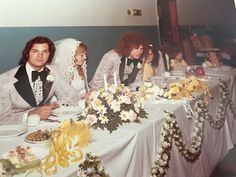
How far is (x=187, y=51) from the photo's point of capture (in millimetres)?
3508

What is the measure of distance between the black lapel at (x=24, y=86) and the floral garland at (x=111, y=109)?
0.35 m

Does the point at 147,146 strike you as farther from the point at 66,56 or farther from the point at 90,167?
the point at 66,56

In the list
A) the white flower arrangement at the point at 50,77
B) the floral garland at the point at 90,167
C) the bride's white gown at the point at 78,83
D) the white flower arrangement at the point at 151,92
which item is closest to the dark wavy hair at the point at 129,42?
the white flower arrangement at the point at 151,92

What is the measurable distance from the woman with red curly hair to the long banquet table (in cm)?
40

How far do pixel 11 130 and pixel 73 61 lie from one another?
782mm

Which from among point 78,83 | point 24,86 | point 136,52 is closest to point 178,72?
point 136,52

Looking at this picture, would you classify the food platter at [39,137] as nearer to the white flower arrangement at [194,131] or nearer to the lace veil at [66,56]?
the lace veil at [66,56]

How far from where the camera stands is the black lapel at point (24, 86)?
2.05 metres

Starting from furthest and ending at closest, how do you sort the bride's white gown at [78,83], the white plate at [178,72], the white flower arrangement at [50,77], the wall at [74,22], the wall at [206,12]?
the white plate at [178,72] → the wall at [206,12] → the bride's white gown at [78,83] → the white flower arrangement at [50,77] → the wall at [74,22]

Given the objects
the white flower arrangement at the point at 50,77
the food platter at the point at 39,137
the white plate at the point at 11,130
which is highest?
the white flower arrangement at the point at 50,77

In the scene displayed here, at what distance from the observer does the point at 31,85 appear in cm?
212

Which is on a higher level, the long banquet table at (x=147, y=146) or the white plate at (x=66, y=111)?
the white plate at (x=66, y=111)

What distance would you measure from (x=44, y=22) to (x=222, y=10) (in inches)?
78.1

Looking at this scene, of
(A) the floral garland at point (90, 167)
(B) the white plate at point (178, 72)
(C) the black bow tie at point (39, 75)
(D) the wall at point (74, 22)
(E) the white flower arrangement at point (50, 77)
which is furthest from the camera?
(B) the white plate at point (178, 72)
